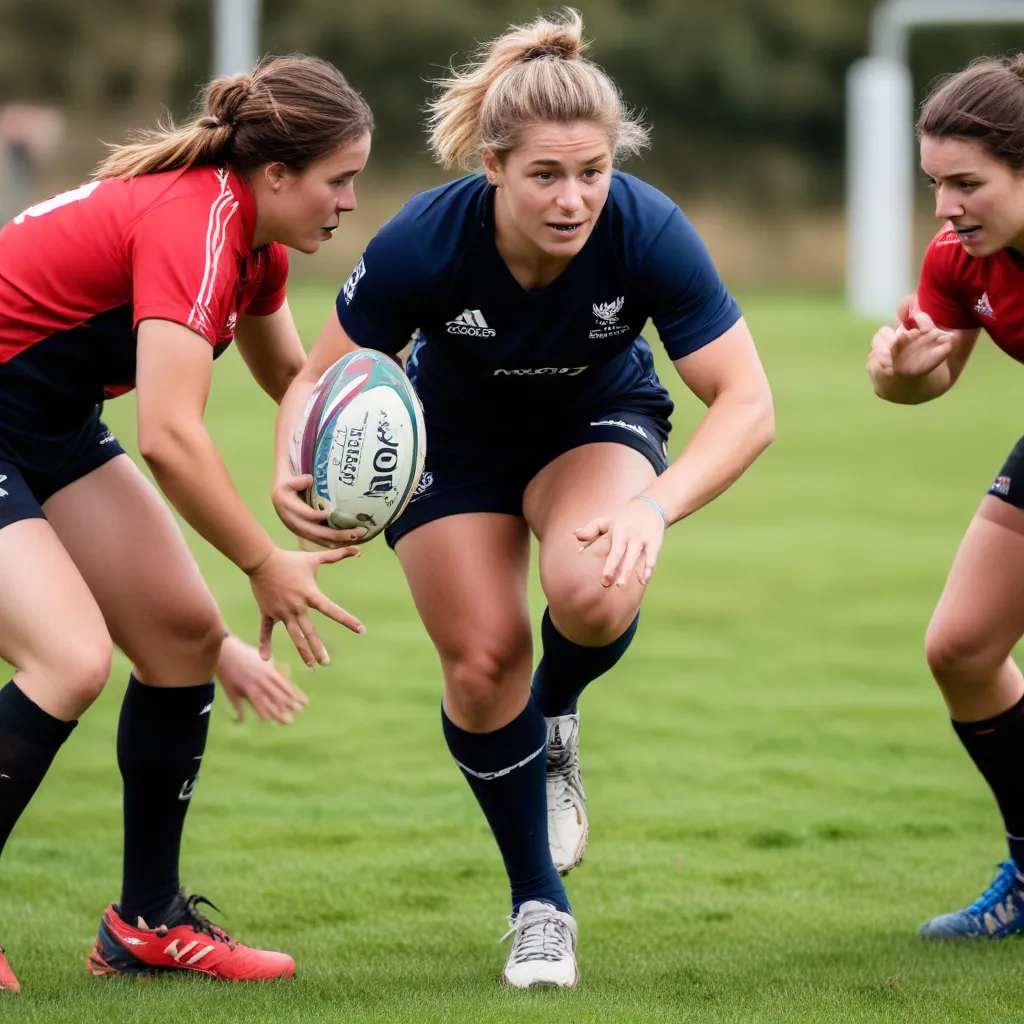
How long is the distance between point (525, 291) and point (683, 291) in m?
0.37

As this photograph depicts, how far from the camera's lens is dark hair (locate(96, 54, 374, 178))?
371 cm

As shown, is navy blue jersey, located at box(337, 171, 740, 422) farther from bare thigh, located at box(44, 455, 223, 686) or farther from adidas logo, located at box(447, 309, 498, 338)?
bare thigh, located at box(44, 455, 223, 686)

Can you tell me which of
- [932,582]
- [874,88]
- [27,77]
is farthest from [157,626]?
[27,77]

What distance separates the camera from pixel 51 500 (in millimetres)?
4059

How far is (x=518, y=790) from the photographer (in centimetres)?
413

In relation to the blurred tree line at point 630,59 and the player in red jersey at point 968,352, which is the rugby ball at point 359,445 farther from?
the blurred tree line at point 630,59

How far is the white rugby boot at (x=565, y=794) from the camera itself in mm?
4520

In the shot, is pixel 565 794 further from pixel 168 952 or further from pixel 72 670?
pixel 72 670

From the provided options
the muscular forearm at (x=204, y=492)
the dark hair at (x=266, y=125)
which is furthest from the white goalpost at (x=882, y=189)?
the muscular forearm at (x=204, y=492)

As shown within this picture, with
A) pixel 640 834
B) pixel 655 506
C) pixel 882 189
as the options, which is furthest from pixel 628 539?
pixel 882 189

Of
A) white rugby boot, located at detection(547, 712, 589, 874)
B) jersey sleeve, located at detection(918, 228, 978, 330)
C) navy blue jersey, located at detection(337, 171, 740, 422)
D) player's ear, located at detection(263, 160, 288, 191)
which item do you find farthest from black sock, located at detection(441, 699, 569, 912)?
jersey sleeve, located at detection(918, 228, 978, 330)

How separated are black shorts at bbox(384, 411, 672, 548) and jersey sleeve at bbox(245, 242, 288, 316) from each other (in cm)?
53

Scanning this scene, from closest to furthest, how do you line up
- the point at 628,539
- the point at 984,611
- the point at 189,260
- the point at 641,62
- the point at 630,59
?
1. the point at 628,539
2. the point at 189,260
3. the point at 984,611
4. the point at 630,59
5. the point at 641,62

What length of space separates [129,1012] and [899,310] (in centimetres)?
242
